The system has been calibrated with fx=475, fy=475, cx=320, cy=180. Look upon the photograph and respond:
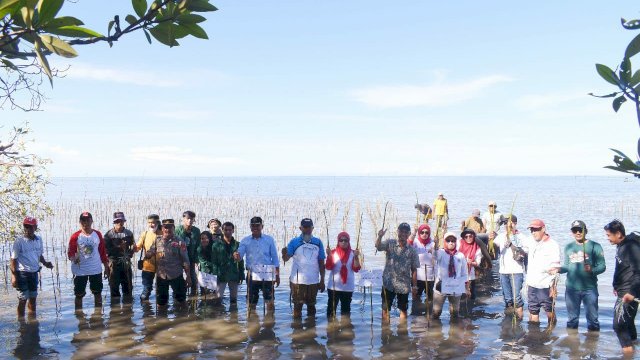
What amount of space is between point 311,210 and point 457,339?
28265mm

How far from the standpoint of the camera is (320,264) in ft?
29.7

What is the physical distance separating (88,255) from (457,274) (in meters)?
7.24

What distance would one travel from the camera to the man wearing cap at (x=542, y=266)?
27.8ft

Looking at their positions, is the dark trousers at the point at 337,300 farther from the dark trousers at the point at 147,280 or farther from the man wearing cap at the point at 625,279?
the man wearing cap at the point at 625,279

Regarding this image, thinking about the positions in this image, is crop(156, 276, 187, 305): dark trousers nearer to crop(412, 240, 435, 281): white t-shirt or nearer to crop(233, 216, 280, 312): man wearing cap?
crop(233, 216, 280, 312): man wearing cap

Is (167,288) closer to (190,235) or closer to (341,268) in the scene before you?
(190,235)

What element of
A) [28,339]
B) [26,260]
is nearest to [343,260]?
[28,339]

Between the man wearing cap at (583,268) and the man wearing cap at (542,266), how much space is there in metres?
0.25

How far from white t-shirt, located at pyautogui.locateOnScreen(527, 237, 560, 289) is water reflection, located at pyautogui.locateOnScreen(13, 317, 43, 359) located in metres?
8.49

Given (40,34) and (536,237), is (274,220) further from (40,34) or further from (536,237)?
(40,34)

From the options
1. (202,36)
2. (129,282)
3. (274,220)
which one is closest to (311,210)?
(274,220)

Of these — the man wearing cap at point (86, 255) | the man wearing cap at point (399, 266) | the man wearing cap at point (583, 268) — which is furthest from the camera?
the man wearing cap at point (86, 255)

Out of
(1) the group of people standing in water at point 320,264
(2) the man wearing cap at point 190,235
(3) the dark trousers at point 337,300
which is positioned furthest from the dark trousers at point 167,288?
(3) the dark trousers at point 337,300

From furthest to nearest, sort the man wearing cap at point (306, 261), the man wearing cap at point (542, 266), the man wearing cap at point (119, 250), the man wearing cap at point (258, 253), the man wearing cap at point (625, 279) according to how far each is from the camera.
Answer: the man wearing cap at point (119, 250) → the man wearing cap at point (258, 253) → the man wearing cap at point (306, 261) → the man wearing cap at point (542, 266) → the man wearing cap at point (625, 279)
